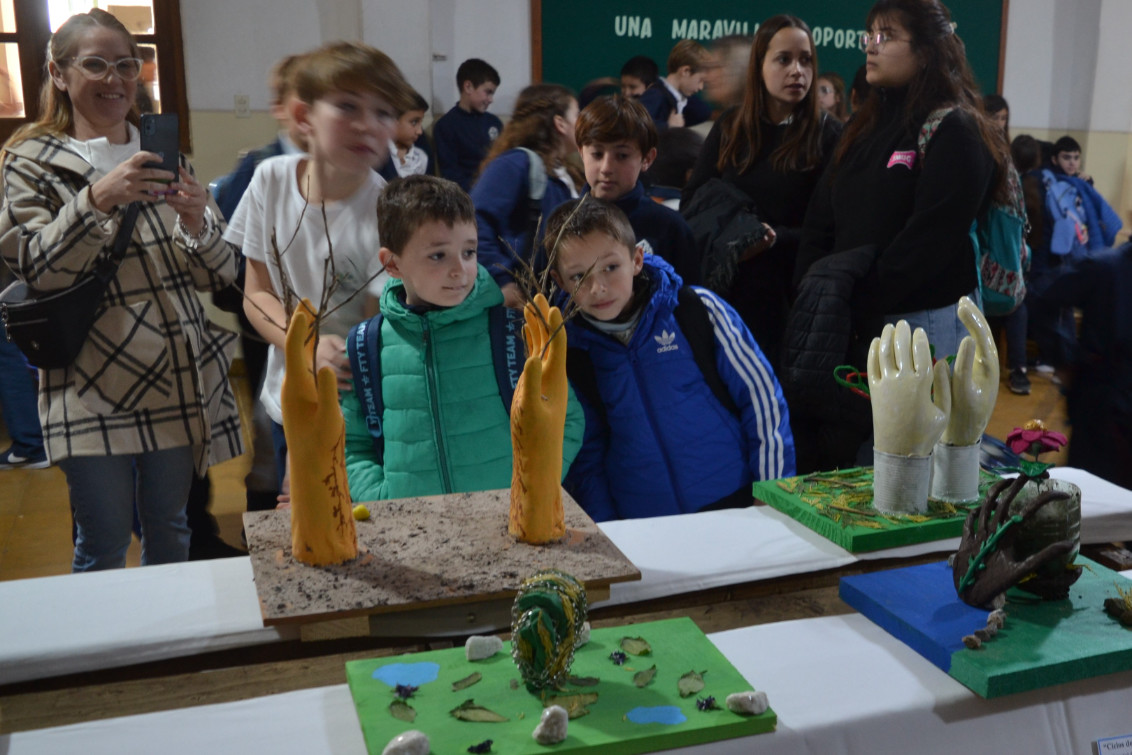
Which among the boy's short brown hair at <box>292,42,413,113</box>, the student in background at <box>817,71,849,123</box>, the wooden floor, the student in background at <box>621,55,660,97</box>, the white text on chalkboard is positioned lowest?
the wooden floor

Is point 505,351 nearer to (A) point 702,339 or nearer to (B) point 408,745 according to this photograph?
(A) point 702,339

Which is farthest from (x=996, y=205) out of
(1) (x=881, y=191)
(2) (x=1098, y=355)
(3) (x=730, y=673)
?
(3) (x=730, y=673)

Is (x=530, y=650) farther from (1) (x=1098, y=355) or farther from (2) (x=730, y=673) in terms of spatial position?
(1) (x=1098, y=355)

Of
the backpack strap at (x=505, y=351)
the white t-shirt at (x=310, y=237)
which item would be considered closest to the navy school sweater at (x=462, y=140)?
the white t-shirt at (x=310, y=237)

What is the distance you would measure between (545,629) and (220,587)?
0.50 metres

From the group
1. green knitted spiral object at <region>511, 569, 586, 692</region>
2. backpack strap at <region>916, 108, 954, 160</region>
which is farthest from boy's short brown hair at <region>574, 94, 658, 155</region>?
green knitted spiral object at <region>511, 569, 586, 692</region>

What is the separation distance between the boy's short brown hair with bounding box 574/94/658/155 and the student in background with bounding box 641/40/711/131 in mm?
2547

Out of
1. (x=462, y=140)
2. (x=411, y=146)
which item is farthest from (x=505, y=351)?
(x=462, y=140)

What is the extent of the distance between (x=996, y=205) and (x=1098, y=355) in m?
0.52

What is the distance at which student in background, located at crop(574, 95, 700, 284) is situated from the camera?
2330 mm

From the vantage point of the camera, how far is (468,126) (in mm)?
5367

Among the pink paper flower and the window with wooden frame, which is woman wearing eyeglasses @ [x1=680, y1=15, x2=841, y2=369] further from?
the window with wooden frame

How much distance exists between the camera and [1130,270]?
2117 mm

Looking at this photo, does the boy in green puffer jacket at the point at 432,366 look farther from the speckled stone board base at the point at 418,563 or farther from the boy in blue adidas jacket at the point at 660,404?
the speckled stone board base at the point at 418,563
